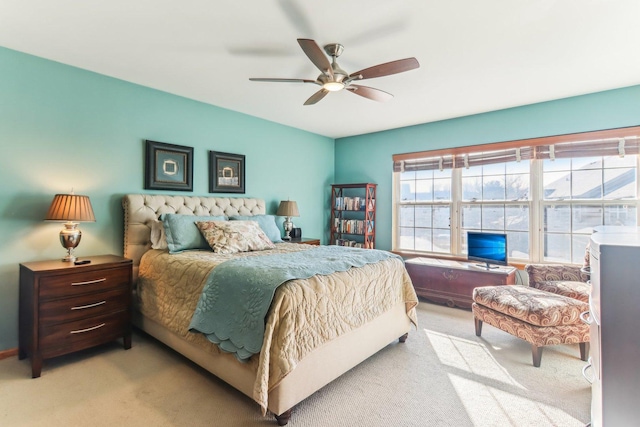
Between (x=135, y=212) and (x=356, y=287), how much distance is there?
91.9 inches

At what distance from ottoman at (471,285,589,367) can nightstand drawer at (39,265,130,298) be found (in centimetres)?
332

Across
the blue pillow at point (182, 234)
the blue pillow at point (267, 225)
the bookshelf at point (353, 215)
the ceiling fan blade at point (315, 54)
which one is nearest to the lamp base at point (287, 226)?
the blue pillow at point (267, 225)

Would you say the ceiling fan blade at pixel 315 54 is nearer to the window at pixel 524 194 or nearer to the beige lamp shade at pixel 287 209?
the beige lamp shade at pixel 287 209

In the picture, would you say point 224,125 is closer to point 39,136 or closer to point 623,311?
point 39,136

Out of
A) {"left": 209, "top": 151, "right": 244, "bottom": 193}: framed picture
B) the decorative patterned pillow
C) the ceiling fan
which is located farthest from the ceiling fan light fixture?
{"left": 209, "top": 151, "right": 244, "bottom": 193}: framed picture

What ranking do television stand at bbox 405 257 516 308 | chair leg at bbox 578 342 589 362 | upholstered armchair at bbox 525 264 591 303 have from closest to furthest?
chair leg at bbox 578 342 589 362 → upholstered armchair at bbox 525 264 591 303 → television stand at bbox 405 257 516 308

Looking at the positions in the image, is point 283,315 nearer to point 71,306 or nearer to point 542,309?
point 71,306

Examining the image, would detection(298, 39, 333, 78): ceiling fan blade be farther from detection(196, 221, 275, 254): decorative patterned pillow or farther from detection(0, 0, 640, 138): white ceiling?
detection(196, 221, 275, 254): decorative patterned pillow

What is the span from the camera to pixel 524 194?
13.2 ft

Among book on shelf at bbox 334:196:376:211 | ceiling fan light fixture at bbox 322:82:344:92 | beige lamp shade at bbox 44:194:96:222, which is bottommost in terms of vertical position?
beige lamp shade at bbox 44:194:96:222

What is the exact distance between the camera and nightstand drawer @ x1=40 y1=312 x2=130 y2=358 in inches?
89.1

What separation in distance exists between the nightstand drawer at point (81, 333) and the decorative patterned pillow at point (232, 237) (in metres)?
0.97

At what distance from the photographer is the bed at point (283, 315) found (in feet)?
5.65

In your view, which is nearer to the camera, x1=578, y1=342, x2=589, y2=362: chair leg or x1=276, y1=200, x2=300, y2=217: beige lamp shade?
x1=578, y1=342, x2=589, y2=362: chair leg
